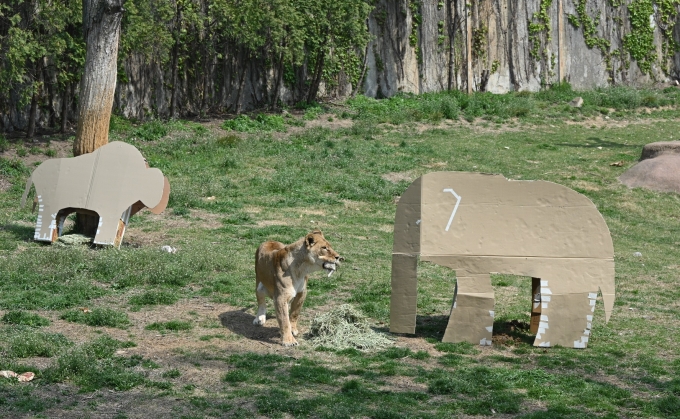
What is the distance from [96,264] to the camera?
10781 millimetres

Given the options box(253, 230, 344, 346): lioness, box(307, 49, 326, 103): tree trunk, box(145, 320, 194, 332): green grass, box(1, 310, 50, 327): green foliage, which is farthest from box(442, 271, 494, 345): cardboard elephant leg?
box(307, 49, 326, 103): tree trunk

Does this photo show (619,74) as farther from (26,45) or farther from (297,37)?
(26,45)

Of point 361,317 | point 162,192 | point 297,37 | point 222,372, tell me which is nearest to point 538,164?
point 297,37

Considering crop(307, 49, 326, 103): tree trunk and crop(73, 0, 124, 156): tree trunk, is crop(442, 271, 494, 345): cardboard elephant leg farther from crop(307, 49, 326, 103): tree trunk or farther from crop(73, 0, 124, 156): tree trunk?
crop(307, 49, 326, 103): tree trunk

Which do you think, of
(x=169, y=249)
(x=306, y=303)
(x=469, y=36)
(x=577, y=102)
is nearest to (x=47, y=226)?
(x=169, y=249)

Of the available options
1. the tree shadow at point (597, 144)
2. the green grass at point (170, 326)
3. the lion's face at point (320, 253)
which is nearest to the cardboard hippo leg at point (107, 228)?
the green grass at point (170, 326)

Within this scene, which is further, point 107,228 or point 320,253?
point 107,228

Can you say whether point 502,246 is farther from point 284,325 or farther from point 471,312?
point 284,325

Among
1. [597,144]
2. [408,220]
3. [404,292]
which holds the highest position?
[597,144]

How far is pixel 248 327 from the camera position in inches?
358

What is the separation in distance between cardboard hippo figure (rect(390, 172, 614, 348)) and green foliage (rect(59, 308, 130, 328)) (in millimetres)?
2847

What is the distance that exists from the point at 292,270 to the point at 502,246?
2138mm

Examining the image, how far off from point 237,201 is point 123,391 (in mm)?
8616

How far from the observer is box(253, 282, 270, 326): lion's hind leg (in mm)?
9032
